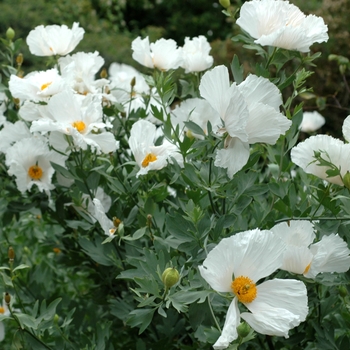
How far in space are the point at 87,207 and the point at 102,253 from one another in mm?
100

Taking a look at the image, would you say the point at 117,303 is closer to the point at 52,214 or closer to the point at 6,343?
the point at 52,214

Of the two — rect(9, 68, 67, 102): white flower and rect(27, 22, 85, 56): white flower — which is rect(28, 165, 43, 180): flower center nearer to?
rect(9, 68, 67, 102): white flower

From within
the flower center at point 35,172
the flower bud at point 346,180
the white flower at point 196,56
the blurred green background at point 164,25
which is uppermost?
the flower bud at point 346,180

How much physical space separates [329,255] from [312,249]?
3 cm

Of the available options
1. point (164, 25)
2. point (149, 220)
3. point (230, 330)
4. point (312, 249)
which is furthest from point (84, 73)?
point (164, 25)

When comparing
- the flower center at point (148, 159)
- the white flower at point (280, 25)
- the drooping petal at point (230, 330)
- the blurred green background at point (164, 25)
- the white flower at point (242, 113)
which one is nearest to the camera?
the drooping petal at point (230, 330)

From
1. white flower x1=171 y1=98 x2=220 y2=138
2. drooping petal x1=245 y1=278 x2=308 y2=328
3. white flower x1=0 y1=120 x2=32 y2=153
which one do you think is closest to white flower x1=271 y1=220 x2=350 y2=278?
drooping petal x1=245 y1=278 x2=308 y2=328

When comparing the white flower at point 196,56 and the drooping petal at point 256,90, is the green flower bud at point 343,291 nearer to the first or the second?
the drooping petal at point 256,90

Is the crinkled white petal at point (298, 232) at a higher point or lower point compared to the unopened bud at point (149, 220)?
higher

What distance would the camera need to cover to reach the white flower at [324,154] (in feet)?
3.34

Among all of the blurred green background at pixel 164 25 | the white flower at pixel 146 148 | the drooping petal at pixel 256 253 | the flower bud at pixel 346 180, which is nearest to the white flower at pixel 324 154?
the flower bud at pixel 346 180

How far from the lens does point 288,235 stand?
3.45 ft

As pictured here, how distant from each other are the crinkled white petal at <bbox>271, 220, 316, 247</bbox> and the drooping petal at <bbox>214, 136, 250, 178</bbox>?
119 millimetres

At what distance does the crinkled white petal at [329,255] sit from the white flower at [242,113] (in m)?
0.18
